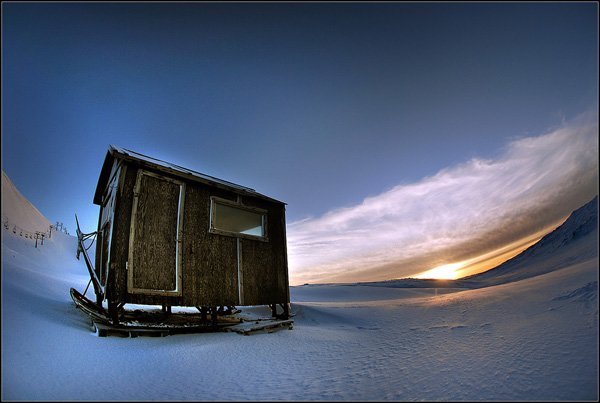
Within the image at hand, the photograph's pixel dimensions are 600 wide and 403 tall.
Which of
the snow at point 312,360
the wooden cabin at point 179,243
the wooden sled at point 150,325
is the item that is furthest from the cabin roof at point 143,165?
the wooden sled at point 150,325

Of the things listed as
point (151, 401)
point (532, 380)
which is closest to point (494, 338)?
point (532, 380)

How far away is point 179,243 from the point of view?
8961 mm

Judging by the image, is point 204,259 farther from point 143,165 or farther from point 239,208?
point 143,165

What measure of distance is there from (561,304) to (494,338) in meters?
3.16

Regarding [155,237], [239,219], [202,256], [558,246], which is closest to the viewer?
[155,237]

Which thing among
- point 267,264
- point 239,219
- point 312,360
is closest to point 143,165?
point 239,219

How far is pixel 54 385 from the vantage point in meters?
3.82

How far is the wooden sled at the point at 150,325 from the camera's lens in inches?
287

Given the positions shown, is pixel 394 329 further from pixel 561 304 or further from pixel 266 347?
pixel 266 347

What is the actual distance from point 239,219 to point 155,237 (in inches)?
142

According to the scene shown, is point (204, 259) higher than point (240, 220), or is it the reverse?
point (240, 220)

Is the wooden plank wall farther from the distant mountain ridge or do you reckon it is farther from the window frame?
the distant mountain ridge

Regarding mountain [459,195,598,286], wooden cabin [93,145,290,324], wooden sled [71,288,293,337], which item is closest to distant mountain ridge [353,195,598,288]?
mountain [459,195,598,286]

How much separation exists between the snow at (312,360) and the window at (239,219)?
3.64 m
